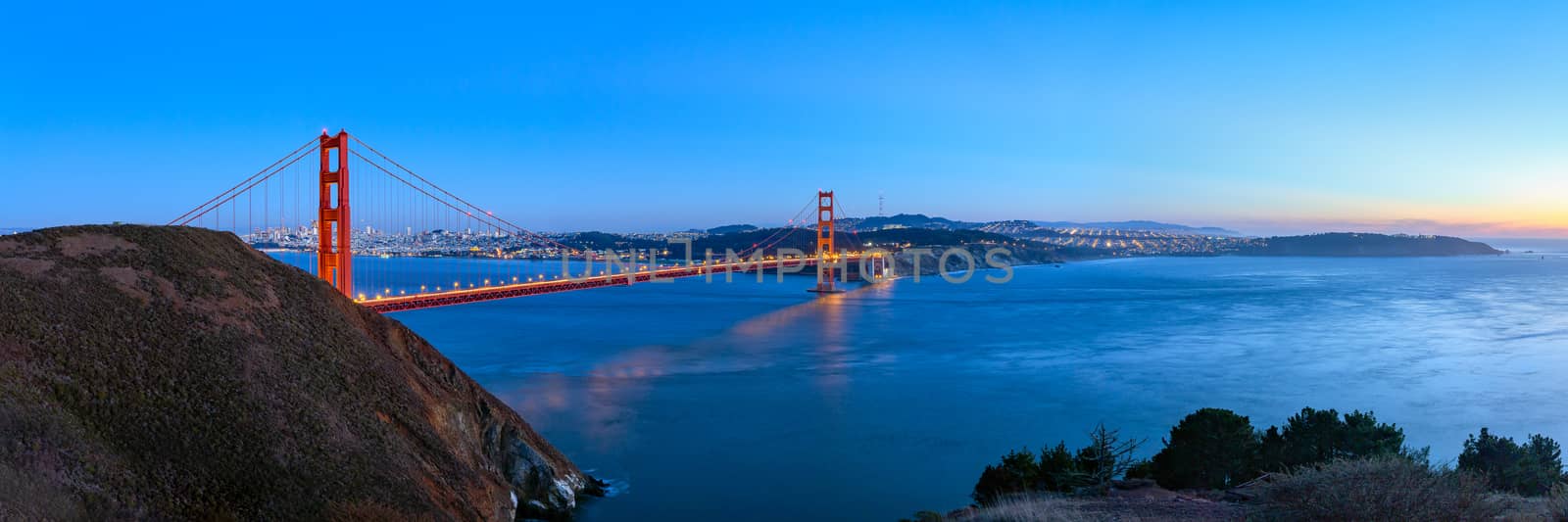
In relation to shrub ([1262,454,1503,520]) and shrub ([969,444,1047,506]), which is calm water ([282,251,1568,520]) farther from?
shrub ([1262,454,1503,520])

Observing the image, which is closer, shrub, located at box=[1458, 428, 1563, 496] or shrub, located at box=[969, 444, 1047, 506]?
shrub, located at box=[1458, 428, 1563, 496]

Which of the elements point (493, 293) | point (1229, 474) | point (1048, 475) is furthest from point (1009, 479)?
point (493, 293)

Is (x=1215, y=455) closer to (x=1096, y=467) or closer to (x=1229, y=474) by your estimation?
(x=1229, y=474)

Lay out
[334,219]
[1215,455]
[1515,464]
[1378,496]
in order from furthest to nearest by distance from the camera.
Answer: [334,219], [1215,455], [1515,464], [1378,496]

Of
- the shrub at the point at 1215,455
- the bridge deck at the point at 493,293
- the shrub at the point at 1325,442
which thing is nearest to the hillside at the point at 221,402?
the bridge deck at the point at 493,293

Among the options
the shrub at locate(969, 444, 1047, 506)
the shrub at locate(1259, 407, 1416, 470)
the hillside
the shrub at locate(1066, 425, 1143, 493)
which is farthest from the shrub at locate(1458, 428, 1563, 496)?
the hillside

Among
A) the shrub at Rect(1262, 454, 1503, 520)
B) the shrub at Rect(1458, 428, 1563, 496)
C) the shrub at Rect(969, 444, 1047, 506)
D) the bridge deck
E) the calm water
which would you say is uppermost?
the bridge deck
